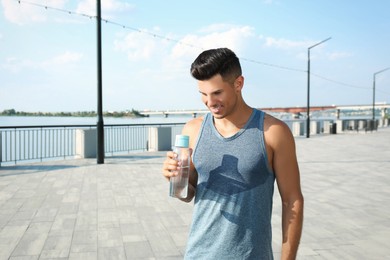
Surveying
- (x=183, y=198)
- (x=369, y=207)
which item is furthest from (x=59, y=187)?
(x=183, y=198)

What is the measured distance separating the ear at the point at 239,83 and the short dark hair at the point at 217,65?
0.02 meters

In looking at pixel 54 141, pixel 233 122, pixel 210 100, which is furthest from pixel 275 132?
pixel 54 141

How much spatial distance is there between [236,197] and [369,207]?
5.95 meters

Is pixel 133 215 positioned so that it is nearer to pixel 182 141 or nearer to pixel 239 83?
pixel 182 141

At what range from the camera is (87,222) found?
562 centimetres

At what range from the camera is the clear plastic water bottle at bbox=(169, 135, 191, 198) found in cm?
169

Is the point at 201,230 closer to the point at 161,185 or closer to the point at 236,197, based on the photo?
the point at 236,197

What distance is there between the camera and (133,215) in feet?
19.7

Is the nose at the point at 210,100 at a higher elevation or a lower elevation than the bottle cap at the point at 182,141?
higher

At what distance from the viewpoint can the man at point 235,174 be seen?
1567mm

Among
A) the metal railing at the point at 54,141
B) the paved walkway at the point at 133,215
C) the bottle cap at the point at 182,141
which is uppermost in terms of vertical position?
the bottle cap at the point at 182,141

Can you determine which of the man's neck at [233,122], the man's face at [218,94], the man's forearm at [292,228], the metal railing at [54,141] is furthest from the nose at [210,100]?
the metal railing at [54,141]

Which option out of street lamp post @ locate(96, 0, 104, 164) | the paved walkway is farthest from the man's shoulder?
street lamp post @ locate(96, 0, 104, 164)

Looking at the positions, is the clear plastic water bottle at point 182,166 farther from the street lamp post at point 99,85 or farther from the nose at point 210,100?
the street lamp post at point 99,85
